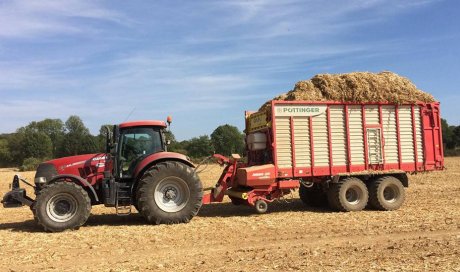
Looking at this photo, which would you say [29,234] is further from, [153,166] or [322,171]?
[322,171]

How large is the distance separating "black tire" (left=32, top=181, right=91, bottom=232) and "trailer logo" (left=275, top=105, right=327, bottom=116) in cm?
482

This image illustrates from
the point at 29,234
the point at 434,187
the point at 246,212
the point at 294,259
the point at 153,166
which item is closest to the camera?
the point at 294,259

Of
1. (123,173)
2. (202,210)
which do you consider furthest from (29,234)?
(202,210)

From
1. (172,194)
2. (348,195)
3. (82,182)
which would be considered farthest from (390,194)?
(82,182)

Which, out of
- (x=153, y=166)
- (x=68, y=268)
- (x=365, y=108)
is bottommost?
(x=68, y=268)

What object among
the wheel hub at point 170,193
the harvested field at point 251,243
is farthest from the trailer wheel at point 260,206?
the wheel hub at point 170,193

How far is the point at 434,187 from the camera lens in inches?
601

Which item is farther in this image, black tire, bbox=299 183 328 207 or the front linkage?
black tire, bbox=299 183 328 207

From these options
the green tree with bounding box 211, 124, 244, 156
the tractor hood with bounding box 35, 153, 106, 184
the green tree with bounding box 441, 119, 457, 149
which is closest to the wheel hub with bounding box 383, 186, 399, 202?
the tractor hood with bounding box 35, 153, 106, 184

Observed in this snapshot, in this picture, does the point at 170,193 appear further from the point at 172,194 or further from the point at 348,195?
the point at 348,195

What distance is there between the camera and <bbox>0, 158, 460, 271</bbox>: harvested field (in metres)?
5.86

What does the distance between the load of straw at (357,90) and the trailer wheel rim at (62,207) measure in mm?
5108

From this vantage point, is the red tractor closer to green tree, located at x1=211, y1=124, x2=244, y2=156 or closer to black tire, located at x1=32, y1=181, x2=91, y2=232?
black tire, located at x1=32, y1=181, x2=91, y2=232

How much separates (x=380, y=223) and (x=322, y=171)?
215 cm
